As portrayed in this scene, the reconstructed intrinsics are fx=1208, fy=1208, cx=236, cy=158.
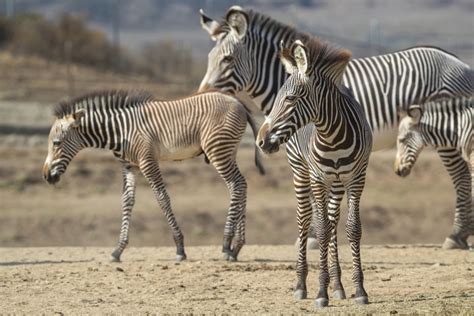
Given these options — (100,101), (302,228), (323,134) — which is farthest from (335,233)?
(100,101)

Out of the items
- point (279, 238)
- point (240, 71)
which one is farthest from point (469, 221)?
point (279, 238)

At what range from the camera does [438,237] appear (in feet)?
72.3

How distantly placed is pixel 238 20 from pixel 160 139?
1.57 m

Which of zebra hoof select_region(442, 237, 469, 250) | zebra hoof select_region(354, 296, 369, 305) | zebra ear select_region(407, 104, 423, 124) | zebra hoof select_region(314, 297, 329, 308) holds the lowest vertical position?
zebra hoof select_region(442, 237, 469, 250)

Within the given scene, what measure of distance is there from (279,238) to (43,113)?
320 inches

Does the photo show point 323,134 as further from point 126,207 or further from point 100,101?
point 100,101

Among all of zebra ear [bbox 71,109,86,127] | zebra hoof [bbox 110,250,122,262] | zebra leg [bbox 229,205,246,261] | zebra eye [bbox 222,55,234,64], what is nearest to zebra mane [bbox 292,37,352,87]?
zebra eye [bbox 222,55,234,64]

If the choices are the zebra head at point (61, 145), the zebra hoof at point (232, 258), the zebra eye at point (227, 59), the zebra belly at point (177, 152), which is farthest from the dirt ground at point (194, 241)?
the zebra eye at point (227, 59)

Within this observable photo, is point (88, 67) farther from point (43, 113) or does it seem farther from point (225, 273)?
point (225, 273)

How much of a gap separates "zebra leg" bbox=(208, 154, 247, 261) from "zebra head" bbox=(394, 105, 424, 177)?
1.90 metres

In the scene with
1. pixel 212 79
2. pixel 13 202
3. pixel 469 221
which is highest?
pixel 212 79

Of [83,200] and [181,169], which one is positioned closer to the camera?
[83,200]

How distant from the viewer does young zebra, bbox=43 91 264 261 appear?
43.2 ft

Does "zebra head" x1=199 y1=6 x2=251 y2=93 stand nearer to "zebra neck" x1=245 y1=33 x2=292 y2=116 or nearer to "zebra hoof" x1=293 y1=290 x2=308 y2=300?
"zebra neck" x1=245 y1=33 x2=292 y2=116
